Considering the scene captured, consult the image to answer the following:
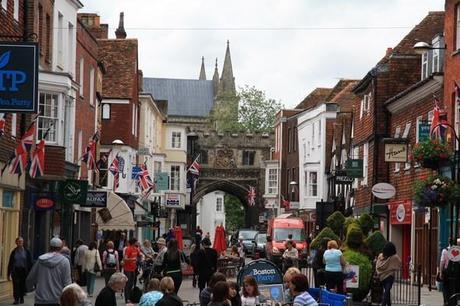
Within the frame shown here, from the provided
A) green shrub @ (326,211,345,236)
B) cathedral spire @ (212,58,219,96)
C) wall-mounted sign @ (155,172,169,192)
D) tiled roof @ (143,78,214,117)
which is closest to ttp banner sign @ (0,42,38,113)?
green shrub @ (326,211,345,236)

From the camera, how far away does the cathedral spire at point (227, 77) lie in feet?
585

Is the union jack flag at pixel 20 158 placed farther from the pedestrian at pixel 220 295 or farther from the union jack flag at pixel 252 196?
the union jack flag at pixel 252 196

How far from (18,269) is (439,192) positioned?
1124 centimetres

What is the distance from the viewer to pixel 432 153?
1313 inches

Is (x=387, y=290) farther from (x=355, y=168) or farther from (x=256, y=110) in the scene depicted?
(x=256, y=110)

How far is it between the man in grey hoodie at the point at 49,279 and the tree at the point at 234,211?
125 metres

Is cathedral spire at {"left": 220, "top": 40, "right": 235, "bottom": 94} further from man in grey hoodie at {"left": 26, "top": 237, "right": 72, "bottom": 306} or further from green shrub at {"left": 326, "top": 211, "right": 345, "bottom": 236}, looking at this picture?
man in grey hoodie at {"left": 26, "top": 237, "right": 72, "bottom": 306}

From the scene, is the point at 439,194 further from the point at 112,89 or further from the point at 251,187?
the point at 251,187

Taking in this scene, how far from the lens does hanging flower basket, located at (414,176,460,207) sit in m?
32.1

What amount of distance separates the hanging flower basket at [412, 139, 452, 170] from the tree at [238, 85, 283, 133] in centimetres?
10227

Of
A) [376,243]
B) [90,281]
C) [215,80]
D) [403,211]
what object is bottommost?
[90,281]

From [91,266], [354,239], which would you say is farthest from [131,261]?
[354,239]

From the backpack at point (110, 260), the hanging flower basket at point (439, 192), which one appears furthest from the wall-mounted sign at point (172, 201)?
the hanging flower basket at point (439, 192)

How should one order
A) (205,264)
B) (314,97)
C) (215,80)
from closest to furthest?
(205,264) → (314,97) → (215,80)
